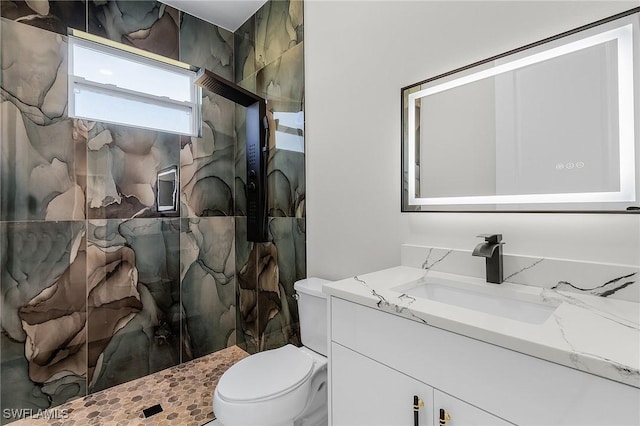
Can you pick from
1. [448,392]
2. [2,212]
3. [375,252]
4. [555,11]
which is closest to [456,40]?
[555,11]

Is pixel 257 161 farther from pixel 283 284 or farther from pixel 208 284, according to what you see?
pixel 208 284

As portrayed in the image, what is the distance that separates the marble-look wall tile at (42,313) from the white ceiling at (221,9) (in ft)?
5.49

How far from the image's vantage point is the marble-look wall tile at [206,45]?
91.2 inches

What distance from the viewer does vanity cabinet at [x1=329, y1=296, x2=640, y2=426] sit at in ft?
1.89

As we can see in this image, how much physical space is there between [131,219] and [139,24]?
52.6 inches

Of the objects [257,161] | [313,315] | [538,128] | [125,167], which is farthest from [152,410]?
[538,128]

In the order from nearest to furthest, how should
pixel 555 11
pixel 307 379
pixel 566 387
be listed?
pixel 566 387
pixel 555 11
pixel 307 379

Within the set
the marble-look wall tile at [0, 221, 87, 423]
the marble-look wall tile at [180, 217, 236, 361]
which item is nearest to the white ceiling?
the marble-look wall tile at [180, 217, 236, 361]

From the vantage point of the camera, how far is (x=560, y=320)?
74 centimetres

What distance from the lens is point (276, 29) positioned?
2152 millimetres

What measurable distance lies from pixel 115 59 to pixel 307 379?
2.34 m

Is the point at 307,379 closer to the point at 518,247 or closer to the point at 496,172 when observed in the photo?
the point at 518,247

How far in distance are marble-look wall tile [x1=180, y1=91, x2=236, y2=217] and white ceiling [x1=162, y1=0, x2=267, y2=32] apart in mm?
579

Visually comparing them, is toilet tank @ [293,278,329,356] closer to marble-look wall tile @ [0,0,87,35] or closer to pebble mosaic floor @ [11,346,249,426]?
pebble mosaic floor @ [11,346,249,426]
